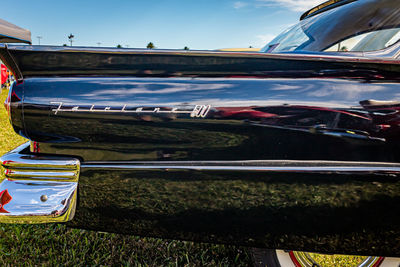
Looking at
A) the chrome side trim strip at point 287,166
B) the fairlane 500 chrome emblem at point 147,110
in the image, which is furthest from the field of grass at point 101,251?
the fairlane 500 chrome emblem at point 147,110

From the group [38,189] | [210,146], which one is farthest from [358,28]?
[38,189]

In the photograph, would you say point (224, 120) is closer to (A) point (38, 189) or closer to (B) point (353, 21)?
(A) point (38, 189)

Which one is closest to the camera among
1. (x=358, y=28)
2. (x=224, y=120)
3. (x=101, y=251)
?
(x=224, y=120)

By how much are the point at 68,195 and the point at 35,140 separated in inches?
11.3

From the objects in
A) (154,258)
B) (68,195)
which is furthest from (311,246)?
(154,258)

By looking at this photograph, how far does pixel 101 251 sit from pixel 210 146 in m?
1.46

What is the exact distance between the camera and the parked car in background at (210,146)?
3.56 feet

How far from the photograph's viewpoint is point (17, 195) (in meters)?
1.11

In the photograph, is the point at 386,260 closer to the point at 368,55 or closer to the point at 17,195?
the point at 368,55

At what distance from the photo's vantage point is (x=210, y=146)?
1097 millimetres

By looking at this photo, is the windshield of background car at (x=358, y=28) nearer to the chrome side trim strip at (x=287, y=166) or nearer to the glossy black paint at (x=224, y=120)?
the glossy black paint at (x=224, y=120)

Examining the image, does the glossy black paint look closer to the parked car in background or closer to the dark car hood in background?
the parked car in background

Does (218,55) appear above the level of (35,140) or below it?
above

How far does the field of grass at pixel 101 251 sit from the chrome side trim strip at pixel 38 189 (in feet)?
2.93
